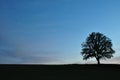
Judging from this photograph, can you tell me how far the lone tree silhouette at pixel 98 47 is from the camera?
2128 inches

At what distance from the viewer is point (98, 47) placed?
54750 millimetres

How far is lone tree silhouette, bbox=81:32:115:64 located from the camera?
177ft

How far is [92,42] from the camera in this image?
55125 millimetres

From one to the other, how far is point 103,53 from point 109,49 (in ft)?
5.25
